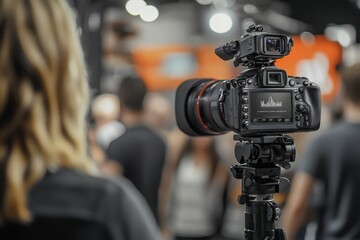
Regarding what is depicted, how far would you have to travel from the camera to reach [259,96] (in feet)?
4.66

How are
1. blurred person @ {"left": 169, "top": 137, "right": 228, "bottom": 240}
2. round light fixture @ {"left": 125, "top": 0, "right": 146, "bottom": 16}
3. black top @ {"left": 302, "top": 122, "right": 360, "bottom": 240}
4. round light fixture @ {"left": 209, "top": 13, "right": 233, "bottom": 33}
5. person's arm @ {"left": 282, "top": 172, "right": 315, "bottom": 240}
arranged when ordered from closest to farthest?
black top @ {"left": 302, "top": 122, "right": 360, "bottom": 240} → person's arm @ {"left": 282, "top": 172, "right": 315, "bottom": 240} → blurred person @ {"left": 169, "top": 137, "right": 228, "bottom": 240} → round light fixture @ {"left": 209, "top": 13, "right": 233, "bottom": 33} → round light fixture @ {"left": 125, "top": 0, "right": 146, "bottom": 16}

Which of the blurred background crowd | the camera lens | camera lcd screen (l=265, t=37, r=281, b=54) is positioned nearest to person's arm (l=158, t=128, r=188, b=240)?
the blurred background crowd

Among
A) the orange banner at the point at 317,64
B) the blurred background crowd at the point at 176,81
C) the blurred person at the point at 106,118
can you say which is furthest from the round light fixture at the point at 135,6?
the blurred person at the point at 106,118

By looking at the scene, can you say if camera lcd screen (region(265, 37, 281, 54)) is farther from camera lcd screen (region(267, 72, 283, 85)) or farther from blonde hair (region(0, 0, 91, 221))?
blonde hair (region(0, 0, 91, 221))

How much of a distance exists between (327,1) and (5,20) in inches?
399

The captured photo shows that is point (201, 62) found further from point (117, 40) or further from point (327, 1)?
point (327, 1)

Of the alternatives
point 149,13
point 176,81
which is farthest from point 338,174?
point 149,13

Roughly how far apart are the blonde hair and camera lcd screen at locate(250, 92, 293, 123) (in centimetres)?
47

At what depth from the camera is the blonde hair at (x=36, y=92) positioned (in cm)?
106

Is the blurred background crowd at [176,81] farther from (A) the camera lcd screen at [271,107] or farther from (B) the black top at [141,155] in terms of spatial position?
(A) the camera lcd screen at [271,107]

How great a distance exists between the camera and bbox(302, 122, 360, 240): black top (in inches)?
99.8

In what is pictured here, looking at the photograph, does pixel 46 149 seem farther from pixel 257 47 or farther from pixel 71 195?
pixel 257 47

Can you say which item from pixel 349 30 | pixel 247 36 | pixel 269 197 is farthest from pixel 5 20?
pixel 349 30

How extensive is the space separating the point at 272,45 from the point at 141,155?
2.13 metres
